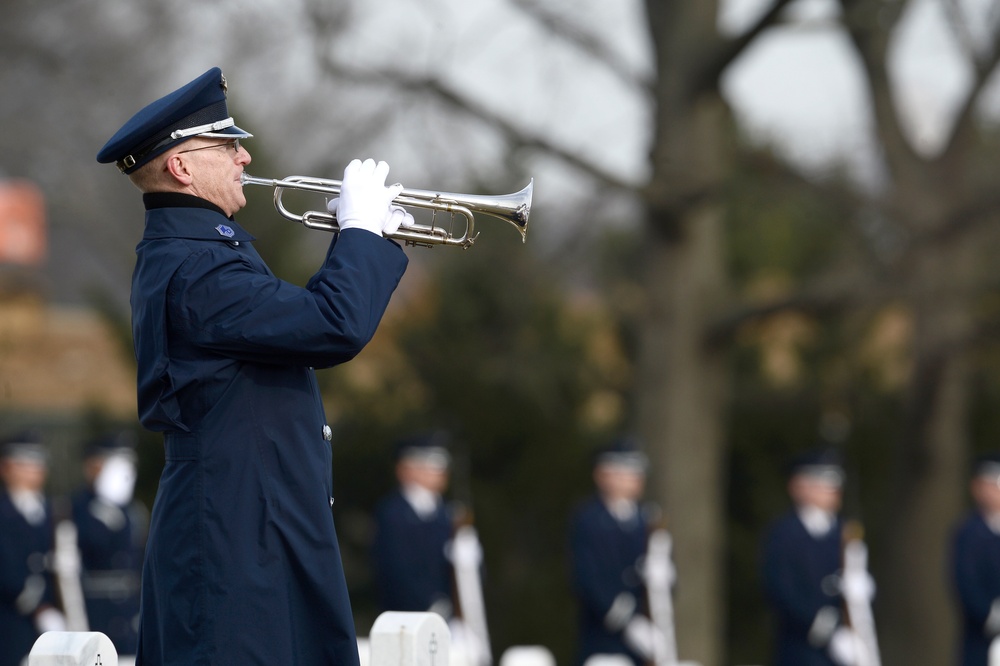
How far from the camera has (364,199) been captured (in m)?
3.53

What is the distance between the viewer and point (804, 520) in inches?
416

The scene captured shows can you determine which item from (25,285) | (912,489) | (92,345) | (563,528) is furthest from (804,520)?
(25,285)

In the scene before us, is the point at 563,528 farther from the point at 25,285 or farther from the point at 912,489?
the point at 25,285

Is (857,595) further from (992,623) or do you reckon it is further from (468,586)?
(468,586)

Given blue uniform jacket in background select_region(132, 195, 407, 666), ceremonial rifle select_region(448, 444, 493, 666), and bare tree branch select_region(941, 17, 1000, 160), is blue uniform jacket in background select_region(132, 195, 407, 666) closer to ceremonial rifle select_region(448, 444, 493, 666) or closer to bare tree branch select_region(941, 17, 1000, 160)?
ceremonial rifle select_region(448, 444, 493, 666)

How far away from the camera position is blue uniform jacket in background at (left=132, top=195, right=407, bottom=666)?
334 centimetres

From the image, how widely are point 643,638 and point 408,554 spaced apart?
1779 mm

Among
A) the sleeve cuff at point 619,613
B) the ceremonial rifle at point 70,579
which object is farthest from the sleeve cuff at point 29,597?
the sleeve cuff at point 619,613

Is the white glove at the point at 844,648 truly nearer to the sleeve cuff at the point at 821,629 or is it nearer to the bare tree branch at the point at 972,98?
the sleeve cuff at the point at 821,629

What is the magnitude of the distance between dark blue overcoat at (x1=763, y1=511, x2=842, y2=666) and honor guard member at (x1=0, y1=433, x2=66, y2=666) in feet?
15.8

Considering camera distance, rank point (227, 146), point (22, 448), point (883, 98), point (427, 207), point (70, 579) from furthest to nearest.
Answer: point (883, 98)
point (70, 579)
point (22, 448)
point (427, 207)
point (227, 146)

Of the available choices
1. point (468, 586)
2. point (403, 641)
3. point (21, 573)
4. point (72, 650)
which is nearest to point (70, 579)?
point (21, 573)

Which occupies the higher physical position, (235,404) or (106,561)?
(235,404)

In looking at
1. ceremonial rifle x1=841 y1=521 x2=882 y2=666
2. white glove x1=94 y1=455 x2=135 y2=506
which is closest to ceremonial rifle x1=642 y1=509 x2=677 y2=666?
ceremonial rifle x1=841 y1=521 x2=882 y2=666
